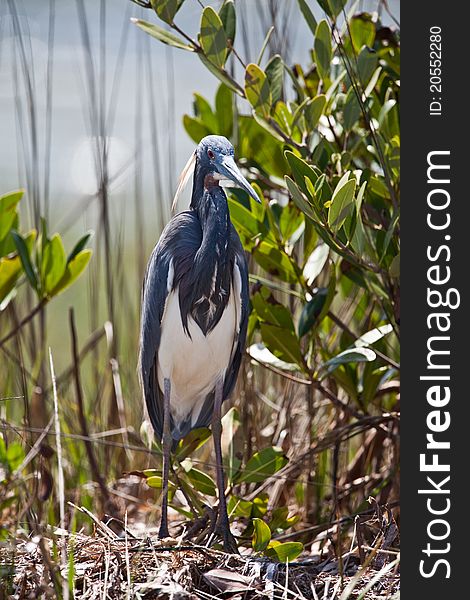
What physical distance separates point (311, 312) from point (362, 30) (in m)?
0.80

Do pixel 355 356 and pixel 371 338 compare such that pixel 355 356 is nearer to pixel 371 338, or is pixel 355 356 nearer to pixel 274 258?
pixel 371 338

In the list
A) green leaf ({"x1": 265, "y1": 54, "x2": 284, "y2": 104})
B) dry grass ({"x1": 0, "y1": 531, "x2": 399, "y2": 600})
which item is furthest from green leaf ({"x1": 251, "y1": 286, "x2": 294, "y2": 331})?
dry grass ({"x1": 0, "y1": 531, "x2": 399, "y2": 600})

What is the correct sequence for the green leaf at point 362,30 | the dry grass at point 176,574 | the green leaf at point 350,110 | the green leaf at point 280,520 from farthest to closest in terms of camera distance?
the green leaf at point 362,30, the green leaf at point 280,520, the green leaf at point 350,110, the dry grass at point 176,574

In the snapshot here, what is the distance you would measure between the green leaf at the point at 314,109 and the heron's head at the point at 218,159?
0.75ft

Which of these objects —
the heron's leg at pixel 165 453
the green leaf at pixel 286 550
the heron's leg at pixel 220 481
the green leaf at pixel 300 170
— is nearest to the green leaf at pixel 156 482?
the heron's leg at pixel 165 453

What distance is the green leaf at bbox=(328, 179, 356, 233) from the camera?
1733 mm

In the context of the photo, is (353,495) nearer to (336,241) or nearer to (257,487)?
(257,487)

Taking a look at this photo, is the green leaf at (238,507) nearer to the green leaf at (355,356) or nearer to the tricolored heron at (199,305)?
Answer: the tricolored heron at (199,305)

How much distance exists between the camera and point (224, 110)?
2426mm

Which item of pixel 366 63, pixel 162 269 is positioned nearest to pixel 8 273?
pixel 162 269

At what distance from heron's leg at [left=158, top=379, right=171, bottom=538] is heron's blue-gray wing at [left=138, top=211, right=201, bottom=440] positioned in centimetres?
8

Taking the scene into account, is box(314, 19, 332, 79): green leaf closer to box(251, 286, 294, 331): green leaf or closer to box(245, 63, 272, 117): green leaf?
box(245, 63, 272, 117): green leaf

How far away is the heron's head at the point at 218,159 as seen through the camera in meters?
1.92

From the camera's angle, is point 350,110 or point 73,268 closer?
point 350,110
